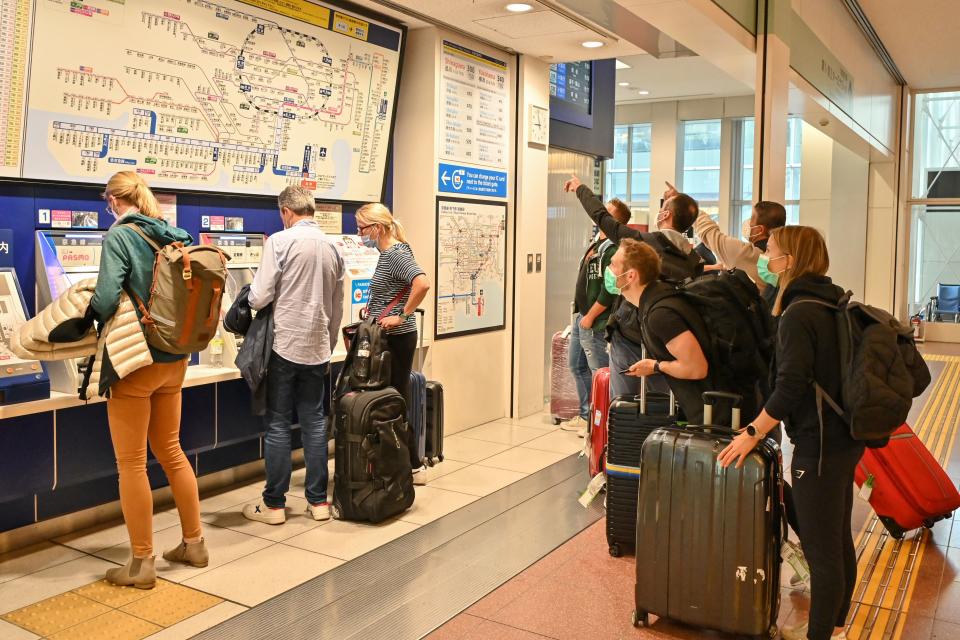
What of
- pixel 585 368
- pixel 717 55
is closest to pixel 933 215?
pixel 717 55

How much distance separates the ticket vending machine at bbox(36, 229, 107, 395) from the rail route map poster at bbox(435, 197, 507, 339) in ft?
7.82

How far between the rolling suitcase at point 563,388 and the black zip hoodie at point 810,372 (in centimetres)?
383

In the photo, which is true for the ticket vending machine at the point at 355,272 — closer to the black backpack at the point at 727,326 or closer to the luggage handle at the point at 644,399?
the luggage handle at the point at 644,399

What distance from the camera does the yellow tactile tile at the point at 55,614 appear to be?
9.91 feet

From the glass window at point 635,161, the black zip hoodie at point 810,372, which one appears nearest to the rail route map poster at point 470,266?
the black zip hoodie at point 810,372

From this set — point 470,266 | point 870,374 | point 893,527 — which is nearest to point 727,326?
point 870,374

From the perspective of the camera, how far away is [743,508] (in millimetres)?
2805

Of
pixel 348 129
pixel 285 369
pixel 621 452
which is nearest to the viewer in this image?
pixel 621 452

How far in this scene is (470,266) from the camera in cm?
618

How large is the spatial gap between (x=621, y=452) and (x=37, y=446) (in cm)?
246

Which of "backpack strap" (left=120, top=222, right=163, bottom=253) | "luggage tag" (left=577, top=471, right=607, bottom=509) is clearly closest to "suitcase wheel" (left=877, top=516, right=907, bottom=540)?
"luggage tag" (left=577, top=471, right=607, bottom=509)

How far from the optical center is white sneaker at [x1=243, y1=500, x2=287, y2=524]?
4.12 m

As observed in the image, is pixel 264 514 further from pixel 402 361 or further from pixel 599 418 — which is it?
pixel 599 418

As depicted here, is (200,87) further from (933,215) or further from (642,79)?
(933,215)
